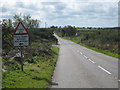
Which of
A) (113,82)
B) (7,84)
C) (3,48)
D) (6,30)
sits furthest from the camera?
(6,30)

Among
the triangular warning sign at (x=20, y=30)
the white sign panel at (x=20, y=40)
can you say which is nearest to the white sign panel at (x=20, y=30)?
the triangular warning sign at (x=20, y=30)

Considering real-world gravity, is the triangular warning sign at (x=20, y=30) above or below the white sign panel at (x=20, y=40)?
above

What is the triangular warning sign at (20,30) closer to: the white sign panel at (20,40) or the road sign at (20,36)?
the road sign at (20,36)

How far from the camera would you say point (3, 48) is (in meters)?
17.0

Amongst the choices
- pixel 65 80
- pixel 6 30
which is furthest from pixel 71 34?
pixel 65 80

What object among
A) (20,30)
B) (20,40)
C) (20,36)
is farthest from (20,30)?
(20,40)

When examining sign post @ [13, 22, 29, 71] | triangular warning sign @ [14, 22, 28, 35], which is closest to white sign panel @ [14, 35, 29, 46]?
sign post @ [13, 22, 29, 71]

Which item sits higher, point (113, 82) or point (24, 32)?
point (24, 32)

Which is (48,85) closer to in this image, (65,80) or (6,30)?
(65,80)

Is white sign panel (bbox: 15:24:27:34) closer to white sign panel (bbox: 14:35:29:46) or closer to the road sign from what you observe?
the road sign

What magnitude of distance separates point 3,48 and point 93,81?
920 centimetres

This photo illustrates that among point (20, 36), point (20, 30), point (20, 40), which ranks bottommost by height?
point (20, 40)

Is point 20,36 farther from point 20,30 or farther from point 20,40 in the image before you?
point 20,30

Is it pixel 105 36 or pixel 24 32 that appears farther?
pixel 105 36
